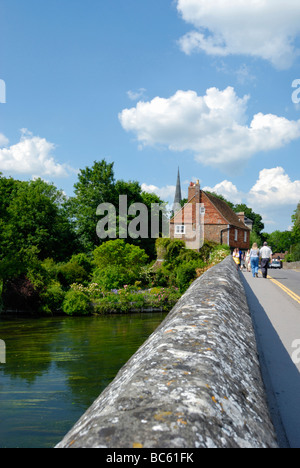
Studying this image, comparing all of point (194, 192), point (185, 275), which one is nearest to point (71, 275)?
point (185, 275)

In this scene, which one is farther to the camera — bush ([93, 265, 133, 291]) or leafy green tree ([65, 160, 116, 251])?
leafy green tree ([65, 160, 116, 251])

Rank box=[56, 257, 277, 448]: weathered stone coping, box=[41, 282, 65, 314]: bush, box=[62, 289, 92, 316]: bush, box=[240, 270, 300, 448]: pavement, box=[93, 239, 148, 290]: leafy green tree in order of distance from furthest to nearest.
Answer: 1. box=[93, 239, 148, 290]: leafy green tree
2. box=[41, 282, 65, 314]: bush
3. box=[62, 289, 92, 316]: bush
4. box=[240, 270, 300, 448]: pavement
5. box=[56, 257, 277, 448]: weathered stone coping

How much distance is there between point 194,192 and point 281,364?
49193 millimetres

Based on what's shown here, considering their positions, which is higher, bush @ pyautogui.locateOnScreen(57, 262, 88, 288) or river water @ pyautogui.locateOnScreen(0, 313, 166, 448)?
bush @ pyautogui.locateOnScreen(57, 262, 88, 288)

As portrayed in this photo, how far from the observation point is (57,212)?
53.1 m

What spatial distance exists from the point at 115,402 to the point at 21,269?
35927 millimetres

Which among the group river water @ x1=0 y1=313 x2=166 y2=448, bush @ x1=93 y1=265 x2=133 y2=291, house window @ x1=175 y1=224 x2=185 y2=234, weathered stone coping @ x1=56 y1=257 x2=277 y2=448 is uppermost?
house window @ x1=175 y1=224 x2=185 y2=234

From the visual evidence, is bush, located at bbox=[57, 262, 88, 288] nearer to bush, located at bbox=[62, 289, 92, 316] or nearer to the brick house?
bush, located at bbox=[62, 289, 92, 316]

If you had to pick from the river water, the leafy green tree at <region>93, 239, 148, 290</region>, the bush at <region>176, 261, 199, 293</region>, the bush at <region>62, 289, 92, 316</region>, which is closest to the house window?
the leafy green tree at <region>93, 239, 148, 290</region>

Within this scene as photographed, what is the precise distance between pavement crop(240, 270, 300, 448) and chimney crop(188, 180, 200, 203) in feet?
143

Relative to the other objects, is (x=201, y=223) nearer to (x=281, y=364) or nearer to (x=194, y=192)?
(x=194, y=192)

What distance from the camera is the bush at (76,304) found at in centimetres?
3347

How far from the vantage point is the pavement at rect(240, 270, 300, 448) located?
3000mm
